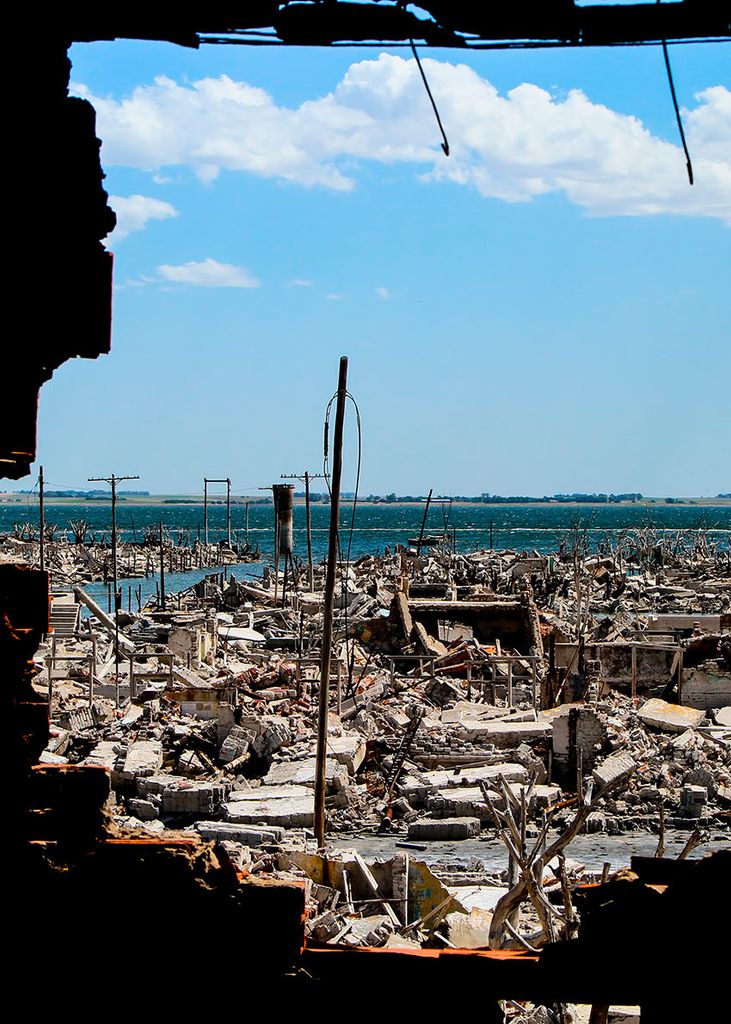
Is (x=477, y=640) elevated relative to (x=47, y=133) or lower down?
lower down

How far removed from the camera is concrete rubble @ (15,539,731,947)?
12.4m

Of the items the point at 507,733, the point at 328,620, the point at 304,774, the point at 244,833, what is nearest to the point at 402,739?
the point at 507,733

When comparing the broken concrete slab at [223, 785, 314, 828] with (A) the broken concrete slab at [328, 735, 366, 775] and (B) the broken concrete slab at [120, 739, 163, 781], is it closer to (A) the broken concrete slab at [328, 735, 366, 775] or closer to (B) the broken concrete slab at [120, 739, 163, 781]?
(A) the broken concrete slab at [328, 735, 366, 775]

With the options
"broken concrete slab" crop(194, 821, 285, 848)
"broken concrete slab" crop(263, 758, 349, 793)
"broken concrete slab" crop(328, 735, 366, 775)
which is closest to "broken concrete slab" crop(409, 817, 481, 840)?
"broken concrete slab" crop(263, 758, 349, 793)

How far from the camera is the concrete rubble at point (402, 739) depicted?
12.4 meters

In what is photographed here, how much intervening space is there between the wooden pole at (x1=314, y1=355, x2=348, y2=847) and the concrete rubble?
63cm

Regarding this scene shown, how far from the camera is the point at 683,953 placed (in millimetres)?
4520

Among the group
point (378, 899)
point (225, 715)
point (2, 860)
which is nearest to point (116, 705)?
point (225, 715)

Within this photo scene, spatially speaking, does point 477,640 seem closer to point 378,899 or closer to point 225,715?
point 225,715

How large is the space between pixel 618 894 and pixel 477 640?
97.8ft

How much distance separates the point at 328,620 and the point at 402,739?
26.2 ft

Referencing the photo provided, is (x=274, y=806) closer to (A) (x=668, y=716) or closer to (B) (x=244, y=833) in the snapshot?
(B) (x=244, y=833)

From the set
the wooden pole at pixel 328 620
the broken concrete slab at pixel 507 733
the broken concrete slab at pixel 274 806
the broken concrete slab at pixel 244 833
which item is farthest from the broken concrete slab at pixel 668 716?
the wooden pole at pixel 328 620

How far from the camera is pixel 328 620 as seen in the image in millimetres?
13500
